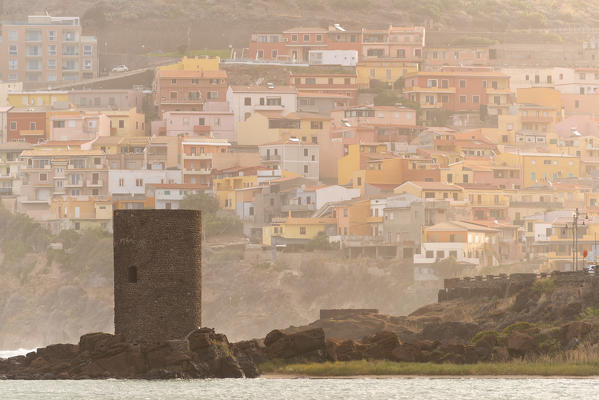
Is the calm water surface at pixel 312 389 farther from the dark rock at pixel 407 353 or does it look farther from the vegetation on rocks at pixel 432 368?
the dark rock at pixel 407 353

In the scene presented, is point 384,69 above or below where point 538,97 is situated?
above

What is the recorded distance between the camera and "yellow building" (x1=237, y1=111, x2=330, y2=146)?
105 metres

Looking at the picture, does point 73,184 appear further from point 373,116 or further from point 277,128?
point 373,116

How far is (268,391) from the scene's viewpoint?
3866cm

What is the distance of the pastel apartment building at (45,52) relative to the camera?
122 m

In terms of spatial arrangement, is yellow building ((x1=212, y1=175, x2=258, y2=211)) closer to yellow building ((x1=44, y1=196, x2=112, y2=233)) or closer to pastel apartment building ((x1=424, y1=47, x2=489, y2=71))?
yellow building ((x1=44, y1=196, x2=112, y2=233))

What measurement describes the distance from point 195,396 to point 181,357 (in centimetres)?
268

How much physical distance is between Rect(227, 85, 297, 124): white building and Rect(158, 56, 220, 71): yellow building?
6002mm

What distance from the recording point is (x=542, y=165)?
341ft

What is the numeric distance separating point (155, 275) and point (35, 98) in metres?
75.3

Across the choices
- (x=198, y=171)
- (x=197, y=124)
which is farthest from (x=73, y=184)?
(x=197, y=124)

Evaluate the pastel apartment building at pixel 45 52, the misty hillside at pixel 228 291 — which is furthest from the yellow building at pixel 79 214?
the pastel apartment building at pixel 45 52

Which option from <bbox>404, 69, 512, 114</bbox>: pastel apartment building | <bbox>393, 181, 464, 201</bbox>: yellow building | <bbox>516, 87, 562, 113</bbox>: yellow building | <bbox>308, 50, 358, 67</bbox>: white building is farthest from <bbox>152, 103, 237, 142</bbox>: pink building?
<bbox>516, 87, 562, 113</bbox>: yellow building

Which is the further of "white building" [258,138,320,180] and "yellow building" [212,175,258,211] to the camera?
"white building" [258,138,320,180]
